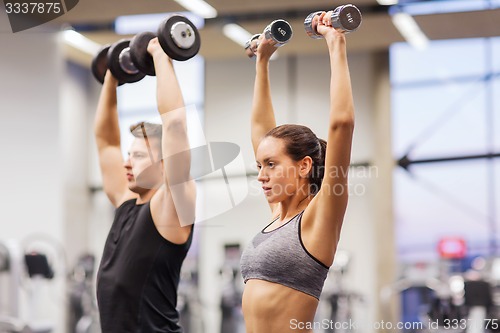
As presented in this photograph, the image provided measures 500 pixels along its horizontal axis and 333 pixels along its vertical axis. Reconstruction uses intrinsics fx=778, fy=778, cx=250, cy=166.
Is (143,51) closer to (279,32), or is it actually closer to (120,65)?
(120,65)

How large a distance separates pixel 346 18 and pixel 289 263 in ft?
2.21

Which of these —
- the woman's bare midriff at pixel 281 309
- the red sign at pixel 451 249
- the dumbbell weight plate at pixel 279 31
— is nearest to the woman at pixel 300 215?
the woman's bare midriff at pixel 281 309

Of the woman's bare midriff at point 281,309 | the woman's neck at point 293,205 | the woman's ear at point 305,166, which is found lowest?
the woman's bare midriff at point 281,309

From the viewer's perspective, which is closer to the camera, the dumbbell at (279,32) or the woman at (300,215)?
the woman at (300,215)

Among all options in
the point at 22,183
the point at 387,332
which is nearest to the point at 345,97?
the point at 22,183

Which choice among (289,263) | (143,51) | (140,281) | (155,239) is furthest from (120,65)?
(289,263)

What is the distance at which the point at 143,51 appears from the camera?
259cm

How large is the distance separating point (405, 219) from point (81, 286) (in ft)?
11.9

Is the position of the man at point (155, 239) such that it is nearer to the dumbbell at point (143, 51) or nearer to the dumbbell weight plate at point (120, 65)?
the dumbbell at point (143, 51)

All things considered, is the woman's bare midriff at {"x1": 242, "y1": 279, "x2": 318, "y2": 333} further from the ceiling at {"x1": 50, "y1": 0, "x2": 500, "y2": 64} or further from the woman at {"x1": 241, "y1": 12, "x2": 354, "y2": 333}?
the ceiling at {"x1": 50, "y1": 0, "x2": 500, "y2": 64}

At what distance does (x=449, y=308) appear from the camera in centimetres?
565

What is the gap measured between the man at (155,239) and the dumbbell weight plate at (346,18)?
0.63m

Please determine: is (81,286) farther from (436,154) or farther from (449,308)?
(436,154)

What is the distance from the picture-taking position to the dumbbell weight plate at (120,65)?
9.12 feet
